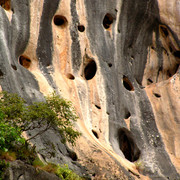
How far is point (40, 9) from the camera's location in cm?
1712

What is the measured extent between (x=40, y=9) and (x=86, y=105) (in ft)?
16.9

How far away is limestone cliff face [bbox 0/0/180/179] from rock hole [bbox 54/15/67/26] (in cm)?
3

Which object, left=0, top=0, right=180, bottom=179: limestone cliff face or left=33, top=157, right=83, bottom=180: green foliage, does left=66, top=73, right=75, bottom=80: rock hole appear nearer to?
left=0, top=0, right=180, bottom=179: limestone cliff face

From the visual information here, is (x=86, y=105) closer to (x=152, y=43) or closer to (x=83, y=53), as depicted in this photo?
(x=83, y=53)

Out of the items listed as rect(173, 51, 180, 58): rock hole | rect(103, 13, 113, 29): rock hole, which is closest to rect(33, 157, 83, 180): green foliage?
rect(103, 13, 113, 29): rock hole

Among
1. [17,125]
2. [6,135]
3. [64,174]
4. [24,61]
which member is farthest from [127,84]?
[6,135]

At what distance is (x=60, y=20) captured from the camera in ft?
60.0

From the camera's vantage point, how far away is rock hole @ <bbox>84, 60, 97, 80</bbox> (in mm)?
18138

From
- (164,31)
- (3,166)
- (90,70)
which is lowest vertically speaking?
(164,31)

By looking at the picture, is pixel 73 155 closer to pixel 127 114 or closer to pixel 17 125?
pixel 17 125

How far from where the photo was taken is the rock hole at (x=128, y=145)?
16.5 meters

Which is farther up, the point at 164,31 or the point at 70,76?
the point at 70,76

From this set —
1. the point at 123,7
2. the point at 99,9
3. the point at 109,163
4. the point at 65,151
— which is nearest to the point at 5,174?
the point at 65,151

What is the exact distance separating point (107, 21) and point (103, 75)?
14.2 feet
